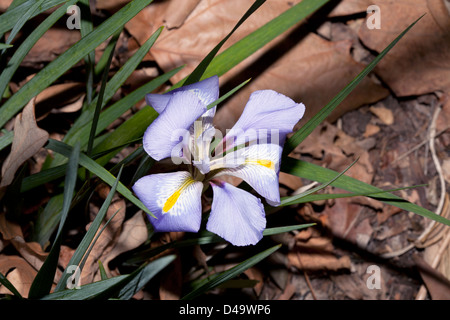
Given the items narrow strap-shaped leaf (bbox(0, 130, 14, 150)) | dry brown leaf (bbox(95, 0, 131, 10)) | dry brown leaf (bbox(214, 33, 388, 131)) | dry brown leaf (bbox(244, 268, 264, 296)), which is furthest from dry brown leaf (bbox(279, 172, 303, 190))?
narrow strap-shaped leaf (bbox(0, 130, 14, 150))

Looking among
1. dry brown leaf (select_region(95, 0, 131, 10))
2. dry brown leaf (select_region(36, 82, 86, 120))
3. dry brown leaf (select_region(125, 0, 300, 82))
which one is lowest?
dry brown leaf (select_region(36, 82, 86, 120))

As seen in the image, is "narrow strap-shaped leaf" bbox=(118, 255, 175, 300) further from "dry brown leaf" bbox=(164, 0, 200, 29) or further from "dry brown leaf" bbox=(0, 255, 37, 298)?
"dry brown leaf" bbox=(164, 0, 200, 29)

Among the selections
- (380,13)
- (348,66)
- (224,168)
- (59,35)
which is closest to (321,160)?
(348,66)

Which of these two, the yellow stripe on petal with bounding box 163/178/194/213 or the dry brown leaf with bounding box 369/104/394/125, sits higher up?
the dry brown leaf with bounding box 369/104/394/125

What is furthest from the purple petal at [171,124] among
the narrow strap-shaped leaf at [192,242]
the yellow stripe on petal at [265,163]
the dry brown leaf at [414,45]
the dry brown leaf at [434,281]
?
the dry brown leaf at [434,281]

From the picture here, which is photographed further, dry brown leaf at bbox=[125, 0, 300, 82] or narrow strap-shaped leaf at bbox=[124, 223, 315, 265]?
dry brown leaf at bbox=[125, 0, 300, 82]
